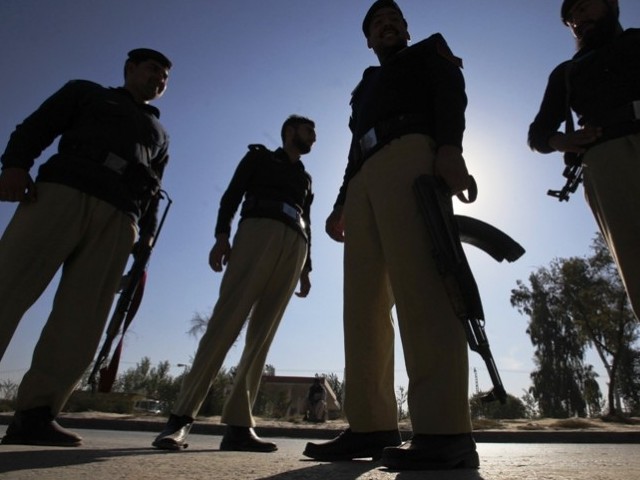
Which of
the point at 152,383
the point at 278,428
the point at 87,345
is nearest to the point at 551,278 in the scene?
the point at 278,428

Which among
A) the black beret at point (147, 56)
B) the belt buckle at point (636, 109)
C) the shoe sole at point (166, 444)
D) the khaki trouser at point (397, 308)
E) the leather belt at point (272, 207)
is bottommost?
the shoe sole at point (166, 444)

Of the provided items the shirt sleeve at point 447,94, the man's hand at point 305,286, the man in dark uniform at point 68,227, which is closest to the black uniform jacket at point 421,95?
the shirt sleeve at point 447,94

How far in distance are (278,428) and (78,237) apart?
550 cm

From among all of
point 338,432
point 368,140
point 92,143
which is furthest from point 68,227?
point 338,432

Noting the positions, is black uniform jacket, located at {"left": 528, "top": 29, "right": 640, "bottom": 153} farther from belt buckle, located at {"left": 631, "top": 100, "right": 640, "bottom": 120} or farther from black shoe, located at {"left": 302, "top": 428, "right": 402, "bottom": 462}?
black shoe, located at {"left": 302, "top": 428, "right": 402, "bottom": 462}

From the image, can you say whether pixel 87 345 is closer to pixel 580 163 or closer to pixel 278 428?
pixel 580 163

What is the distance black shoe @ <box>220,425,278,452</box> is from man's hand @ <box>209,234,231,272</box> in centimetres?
128

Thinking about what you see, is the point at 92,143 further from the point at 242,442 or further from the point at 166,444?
the point at 242,442

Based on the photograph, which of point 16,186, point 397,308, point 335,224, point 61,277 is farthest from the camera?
point 335,224

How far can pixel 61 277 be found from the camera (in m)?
2.70

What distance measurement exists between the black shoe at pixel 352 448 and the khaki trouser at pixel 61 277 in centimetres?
149

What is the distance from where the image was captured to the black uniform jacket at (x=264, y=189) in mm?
3785

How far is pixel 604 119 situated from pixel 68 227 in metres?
2.98

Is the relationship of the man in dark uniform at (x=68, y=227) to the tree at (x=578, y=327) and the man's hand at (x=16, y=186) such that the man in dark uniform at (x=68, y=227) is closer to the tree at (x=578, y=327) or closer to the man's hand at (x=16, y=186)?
the man's hand at (x=16, y=186)
